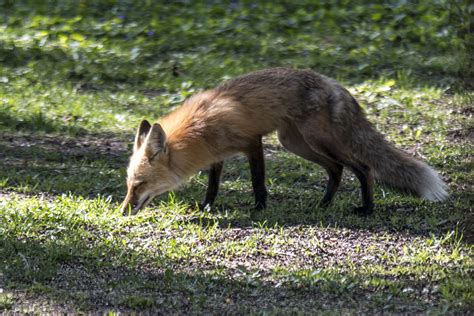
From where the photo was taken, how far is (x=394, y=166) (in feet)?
24.3

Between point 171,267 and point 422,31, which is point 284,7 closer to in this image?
point 422,31

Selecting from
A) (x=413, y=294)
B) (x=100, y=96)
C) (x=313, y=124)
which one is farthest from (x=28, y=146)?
(x=413, y=294)

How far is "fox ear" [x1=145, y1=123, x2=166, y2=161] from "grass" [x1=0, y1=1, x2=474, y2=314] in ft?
1.65

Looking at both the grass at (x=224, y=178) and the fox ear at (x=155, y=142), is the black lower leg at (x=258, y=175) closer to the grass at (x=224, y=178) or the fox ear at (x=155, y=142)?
the grass at (x=224, y=178)

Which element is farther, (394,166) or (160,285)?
(394,166)

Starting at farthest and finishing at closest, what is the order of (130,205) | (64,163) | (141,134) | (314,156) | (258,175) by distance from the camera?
(64,163)
(314,156)
(141,134)
(258,175)
(130,205)

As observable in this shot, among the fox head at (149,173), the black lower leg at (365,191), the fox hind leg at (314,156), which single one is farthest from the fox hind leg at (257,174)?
the black lower leg at (365,191)

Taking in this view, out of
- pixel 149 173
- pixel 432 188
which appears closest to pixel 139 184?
pixel 149 173

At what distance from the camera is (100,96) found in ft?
36.1

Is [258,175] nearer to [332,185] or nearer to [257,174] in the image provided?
[257,174]

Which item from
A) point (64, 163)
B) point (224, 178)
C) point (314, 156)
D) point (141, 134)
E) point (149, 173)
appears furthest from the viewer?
point (64, 163)

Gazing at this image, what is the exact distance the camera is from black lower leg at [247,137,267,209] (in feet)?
24.1

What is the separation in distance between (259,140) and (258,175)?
0.31 m

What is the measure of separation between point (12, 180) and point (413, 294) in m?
4.25
